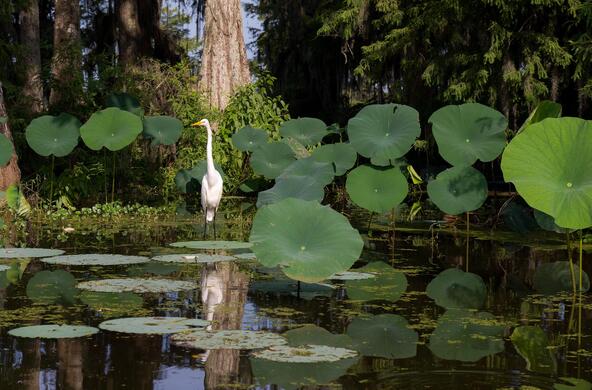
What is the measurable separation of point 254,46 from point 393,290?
56.3 ft

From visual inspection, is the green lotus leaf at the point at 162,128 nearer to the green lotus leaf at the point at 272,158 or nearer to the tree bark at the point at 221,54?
the green lotus leaf at the point at 272,158

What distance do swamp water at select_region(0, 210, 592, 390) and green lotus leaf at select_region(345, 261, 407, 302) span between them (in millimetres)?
14

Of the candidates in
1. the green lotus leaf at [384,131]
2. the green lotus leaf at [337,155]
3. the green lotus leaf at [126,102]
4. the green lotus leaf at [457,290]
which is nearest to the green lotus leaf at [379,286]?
the green lotus leaf at [457,290]

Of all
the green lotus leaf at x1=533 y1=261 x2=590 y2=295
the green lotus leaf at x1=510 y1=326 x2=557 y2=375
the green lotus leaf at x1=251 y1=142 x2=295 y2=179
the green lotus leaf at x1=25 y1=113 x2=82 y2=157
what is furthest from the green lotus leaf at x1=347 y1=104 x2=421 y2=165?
the green lotus leaf at x1=510 y1=326 x2=557 y2=375

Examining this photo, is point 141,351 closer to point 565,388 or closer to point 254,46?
point 565,388

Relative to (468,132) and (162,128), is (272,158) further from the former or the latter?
(468,132)

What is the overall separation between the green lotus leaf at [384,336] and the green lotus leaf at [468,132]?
349cm

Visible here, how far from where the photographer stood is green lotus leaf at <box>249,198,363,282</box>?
5.13m

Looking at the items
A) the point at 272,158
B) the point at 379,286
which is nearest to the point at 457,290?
the point at 379,286

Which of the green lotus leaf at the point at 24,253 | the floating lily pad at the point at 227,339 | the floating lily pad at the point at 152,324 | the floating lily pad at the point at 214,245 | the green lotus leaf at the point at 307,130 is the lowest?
the floating lily pad at the point at 227,339

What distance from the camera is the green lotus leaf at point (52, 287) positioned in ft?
17.5

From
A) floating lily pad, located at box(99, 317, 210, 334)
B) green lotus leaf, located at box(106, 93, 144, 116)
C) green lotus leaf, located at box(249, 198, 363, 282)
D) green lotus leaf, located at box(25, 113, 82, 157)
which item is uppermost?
green lotus leaf, located at box(106, 93, 144, 116)

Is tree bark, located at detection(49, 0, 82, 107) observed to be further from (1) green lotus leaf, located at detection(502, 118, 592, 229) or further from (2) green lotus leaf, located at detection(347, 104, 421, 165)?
(1) green lotus leaf, located at detection(502, 118, 592, 229)

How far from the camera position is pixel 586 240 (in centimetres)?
845
